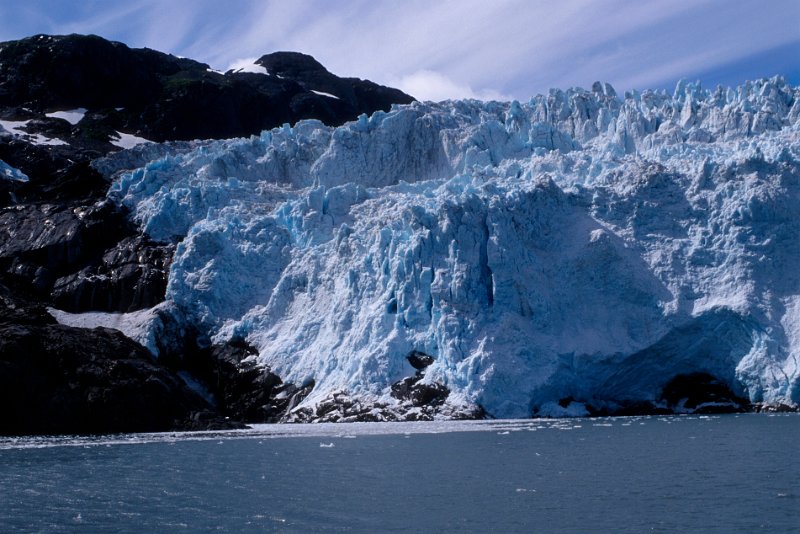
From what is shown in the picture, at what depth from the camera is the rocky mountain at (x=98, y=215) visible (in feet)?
124

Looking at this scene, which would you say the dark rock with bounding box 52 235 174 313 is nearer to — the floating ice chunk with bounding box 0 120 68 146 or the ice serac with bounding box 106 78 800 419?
the ice serac with bounding box 106 78 800 419

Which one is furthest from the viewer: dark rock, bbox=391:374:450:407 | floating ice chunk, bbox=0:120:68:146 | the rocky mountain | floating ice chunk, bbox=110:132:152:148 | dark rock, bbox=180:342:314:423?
floating ice chunk, bbox=110:132:152:148

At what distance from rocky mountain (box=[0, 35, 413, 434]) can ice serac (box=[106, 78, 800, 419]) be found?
2882 mm

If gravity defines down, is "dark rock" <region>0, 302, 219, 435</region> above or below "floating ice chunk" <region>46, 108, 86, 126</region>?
below

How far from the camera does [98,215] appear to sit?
54906 mm

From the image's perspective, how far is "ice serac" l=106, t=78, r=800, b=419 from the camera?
40.5m

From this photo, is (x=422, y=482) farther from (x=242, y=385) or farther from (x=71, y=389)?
(x=242, y=385)

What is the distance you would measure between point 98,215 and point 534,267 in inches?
1089

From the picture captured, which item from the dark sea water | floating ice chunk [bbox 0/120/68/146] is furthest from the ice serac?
floating ice chunk [bbox 0/120/68/146]

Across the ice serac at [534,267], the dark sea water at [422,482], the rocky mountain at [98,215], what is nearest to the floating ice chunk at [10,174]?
the rocky mountain at [98,215]

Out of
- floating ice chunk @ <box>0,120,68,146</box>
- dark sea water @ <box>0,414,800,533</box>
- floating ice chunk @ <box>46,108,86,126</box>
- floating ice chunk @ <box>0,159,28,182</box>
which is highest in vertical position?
floating ice chunk @ <box>46,108,86,126</box>

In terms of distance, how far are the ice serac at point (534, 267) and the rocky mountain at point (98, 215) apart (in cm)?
288

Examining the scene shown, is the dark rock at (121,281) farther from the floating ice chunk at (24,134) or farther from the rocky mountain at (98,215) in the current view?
the floating ice chunk at (24,134)

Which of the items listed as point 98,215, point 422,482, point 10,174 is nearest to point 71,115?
point 10,174
